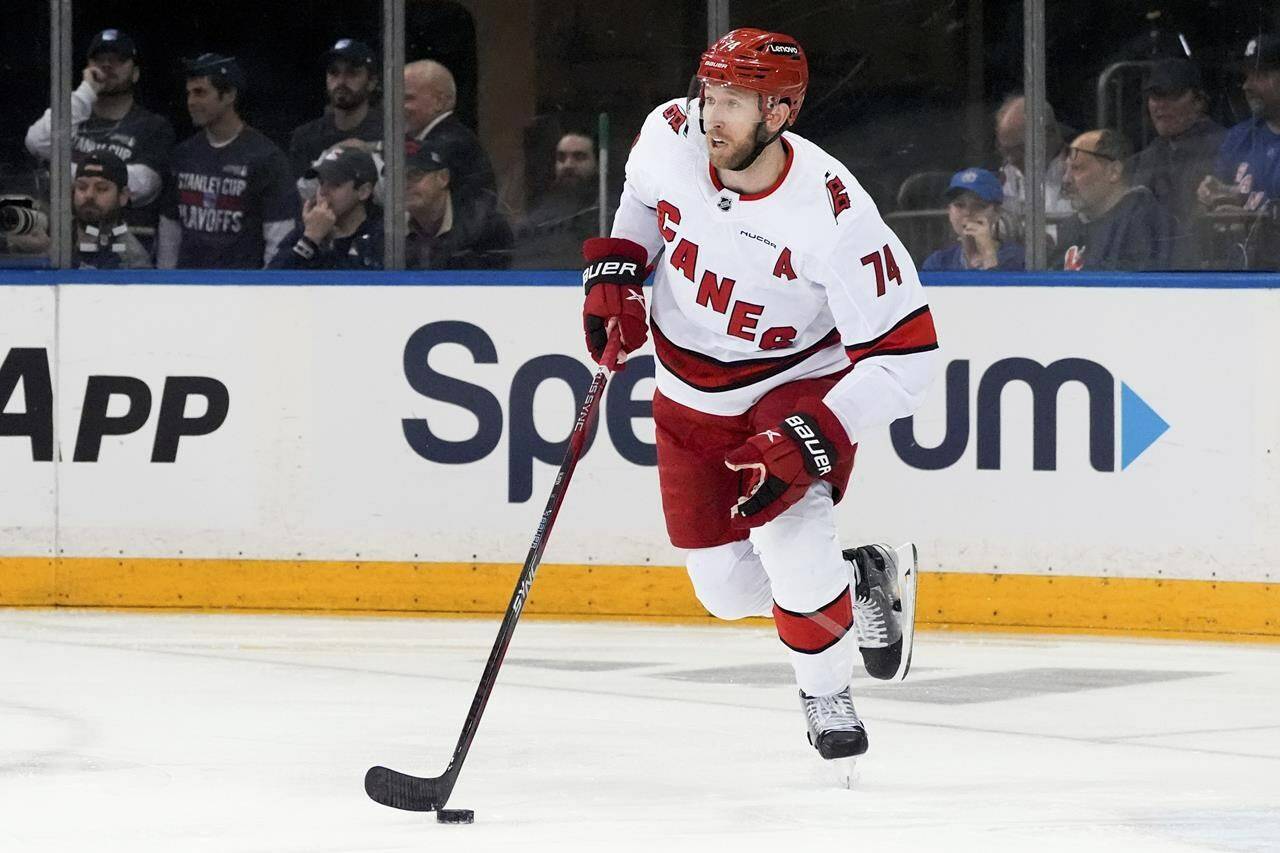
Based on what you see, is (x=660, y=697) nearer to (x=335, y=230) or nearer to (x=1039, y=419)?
(x=1039, y=419)

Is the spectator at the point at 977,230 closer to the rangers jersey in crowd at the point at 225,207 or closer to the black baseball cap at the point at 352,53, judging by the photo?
the black baseball cap at the point at 352,53

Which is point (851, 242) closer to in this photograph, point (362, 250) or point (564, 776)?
point (564, 776)

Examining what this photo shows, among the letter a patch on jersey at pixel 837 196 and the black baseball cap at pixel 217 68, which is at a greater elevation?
the black baseball cap at pixel 217 68

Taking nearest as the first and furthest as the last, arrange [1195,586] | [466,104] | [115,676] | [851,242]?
[851,242]
[115,676]
[1195,586]
[466,104]

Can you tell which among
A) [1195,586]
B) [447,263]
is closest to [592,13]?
[447,263]

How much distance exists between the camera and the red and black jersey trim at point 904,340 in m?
3.71

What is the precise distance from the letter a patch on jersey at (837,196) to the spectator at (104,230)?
3092mm

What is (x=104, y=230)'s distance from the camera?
6363 millimetres

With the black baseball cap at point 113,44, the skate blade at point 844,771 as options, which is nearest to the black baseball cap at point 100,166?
the black baseball cap at point 113,44

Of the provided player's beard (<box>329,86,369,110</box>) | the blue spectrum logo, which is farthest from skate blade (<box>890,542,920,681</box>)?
player's beard (<box>329,86,369,110</box>)

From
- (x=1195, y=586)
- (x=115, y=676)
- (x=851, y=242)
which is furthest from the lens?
(x=1195, y=586)

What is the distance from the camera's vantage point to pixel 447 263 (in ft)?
20.8

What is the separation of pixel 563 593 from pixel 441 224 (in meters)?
1.12

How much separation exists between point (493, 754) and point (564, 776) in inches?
10.8
